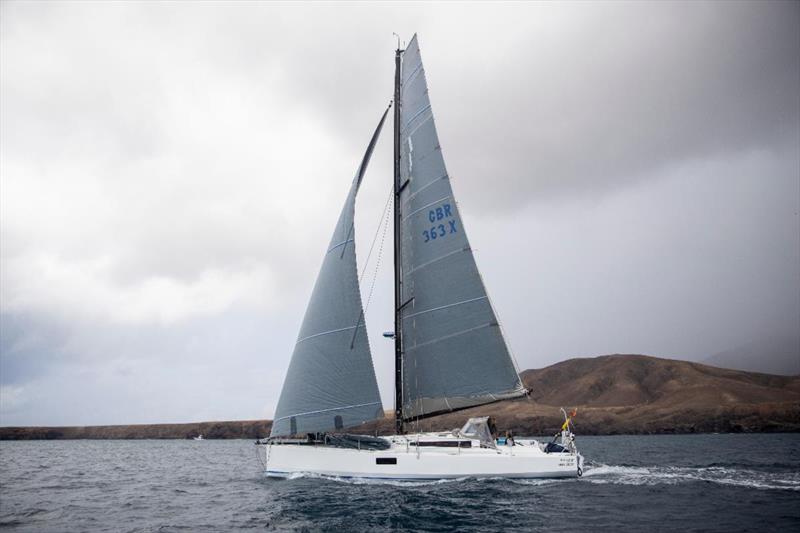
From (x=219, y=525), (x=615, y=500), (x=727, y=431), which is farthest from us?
(x=727, y=431)

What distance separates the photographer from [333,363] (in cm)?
2216

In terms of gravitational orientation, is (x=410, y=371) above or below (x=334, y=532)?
above

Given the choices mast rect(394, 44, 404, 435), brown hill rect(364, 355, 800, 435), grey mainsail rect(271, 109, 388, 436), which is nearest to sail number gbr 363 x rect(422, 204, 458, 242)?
mast rect(394, 44, 404, 435)

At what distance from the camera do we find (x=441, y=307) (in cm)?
2359

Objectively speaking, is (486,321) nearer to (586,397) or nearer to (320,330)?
(320,330)

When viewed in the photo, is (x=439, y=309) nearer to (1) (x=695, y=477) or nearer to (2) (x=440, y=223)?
(2) (x=440, y=223)

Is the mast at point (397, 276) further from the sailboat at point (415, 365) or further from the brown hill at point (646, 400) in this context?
the brown hill at point (646, 400)

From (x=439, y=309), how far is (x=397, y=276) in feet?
9.28

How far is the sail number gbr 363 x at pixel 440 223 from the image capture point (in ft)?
79.3

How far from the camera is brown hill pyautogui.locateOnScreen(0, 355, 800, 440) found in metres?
84.4

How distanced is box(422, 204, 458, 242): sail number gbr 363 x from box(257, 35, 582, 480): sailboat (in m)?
0.05

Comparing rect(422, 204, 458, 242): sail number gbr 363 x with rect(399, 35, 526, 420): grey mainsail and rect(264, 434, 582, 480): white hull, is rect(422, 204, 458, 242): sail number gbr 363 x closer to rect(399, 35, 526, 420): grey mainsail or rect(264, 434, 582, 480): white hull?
rect(399, 35, 526, 420): grey mainsail

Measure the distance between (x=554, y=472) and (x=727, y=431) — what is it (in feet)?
261

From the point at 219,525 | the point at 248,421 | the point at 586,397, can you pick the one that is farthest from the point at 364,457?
the point at 248,421
